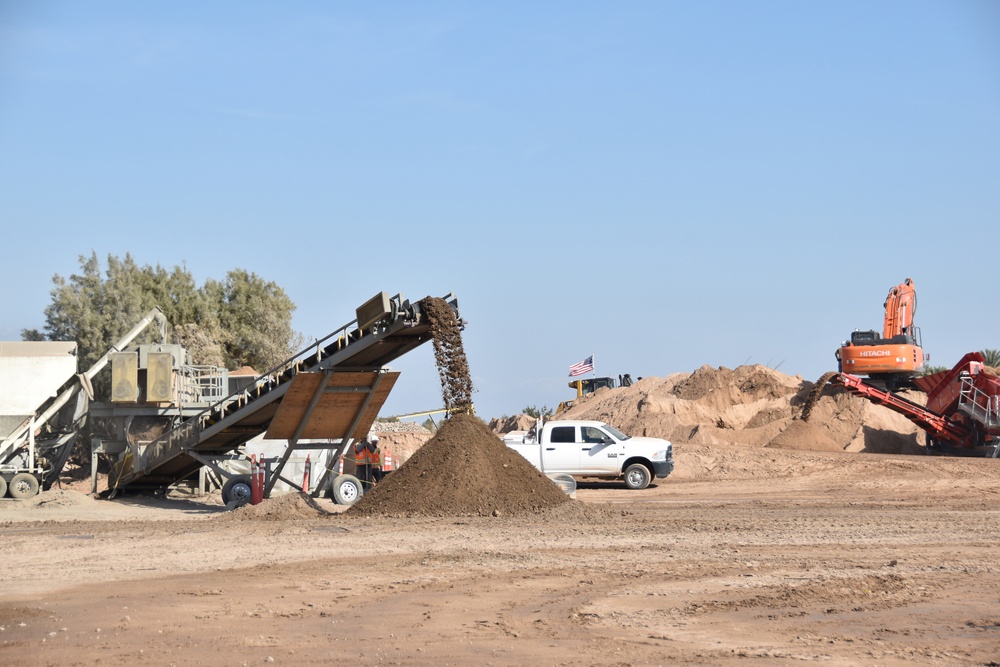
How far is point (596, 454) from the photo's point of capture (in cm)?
2705

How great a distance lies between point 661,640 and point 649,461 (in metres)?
18.3

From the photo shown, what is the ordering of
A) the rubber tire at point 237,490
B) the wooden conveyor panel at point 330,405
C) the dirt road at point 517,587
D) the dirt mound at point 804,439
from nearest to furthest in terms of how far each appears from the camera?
the dirt road at point 517,587 → the wooden conveyor panel at point 330,405 → the rubber tire at point 237,490 → the dirt mound at point 804,439

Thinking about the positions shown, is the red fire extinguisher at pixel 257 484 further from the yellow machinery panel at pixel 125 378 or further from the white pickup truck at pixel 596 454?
the white pickup truck at pixel 596 454

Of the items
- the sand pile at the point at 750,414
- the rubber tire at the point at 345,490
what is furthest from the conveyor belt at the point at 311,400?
the sand pile at the point at 750,414

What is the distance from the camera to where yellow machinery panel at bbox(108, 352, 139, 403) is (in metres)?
23.1

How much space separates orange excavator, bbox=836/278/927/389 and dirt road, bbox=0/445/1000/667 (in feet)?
55.9

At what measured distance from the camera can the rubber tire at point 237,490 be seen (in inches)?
862

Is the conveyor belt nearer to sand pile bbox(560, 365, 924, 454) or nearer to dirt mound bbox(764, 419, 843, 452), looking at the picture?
sand pile bbox(560, 365, 924, 454)

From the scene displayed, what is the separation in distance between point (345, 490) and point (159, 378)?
204 inches

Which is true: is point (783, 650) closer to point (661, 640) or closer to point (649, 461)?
point (661, 640)

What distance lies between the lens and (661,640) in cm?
880

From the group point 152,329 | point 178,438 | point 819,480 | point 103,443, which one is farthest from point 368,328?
point 152,329

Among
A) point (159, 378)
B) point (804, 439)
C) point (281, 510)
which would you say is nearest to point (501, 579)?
point (281, 510)

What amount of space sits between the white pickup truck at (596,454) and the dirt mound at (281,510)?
8.34 metres
